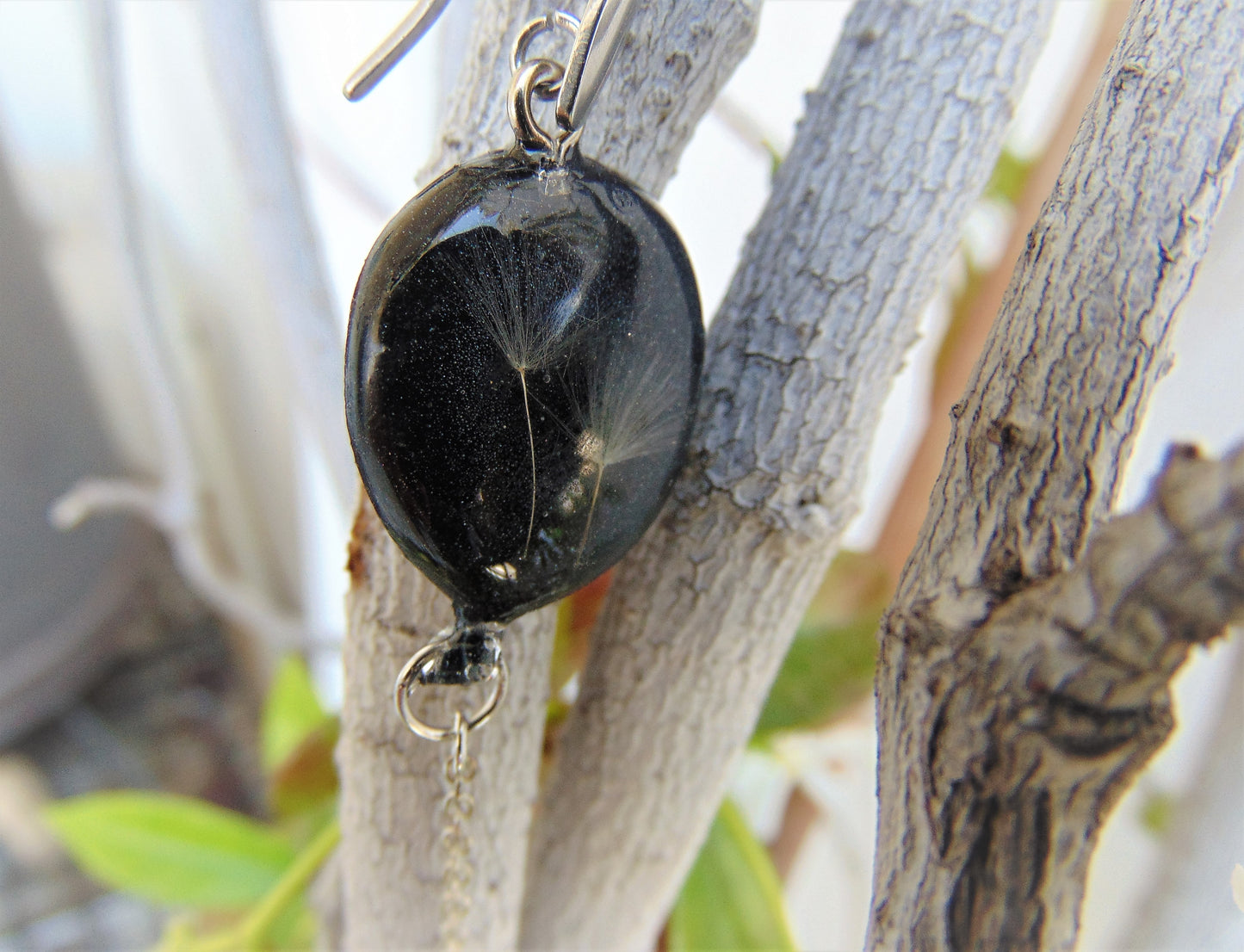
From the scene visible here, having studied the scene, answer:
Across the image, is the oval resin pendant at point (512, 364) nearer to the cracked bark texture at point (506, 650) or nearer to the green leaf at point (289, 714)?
the cracked bark texture at point (506, 650)

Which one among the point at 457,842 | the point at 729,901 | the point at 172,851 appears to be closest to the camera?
the point at 457,842

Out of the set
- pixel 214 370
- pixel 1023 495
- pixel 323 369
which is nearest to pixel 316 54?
pixel 323 369

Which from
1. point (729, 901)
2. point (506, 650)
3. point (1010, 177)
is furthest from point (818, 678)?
point (1010, 177)

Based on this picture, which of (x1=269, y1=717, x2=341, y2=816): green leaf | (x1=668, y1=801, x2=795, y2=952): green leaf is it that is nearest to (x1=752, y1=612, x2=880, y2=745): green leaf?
Result: (x1=668, y1=801, x2=795, y2=952): green leaf

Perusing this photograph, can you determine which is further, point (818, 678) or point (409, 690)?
point (818, 678)

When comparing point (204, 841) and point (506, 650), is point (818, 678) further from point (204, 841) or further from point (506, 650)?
point (204, 841)

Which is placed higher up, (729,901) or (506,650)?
(506,650)

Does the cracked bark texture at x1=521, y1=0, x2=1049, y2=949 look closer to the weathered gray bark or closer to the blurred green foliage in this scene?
the weathered gray bark
